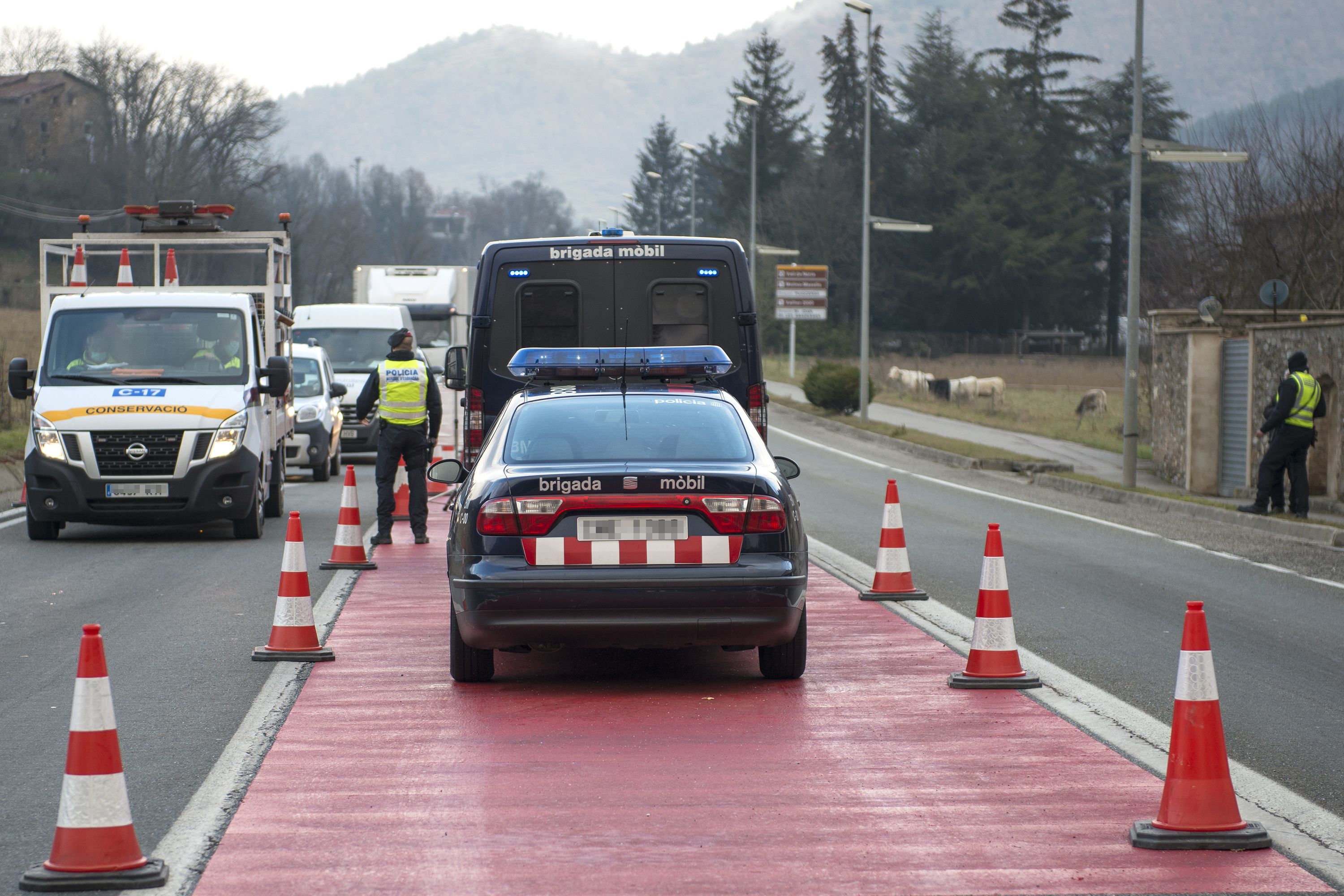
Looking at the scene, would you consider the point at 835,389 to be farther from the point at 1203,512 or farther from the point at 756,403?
the point at 756,403

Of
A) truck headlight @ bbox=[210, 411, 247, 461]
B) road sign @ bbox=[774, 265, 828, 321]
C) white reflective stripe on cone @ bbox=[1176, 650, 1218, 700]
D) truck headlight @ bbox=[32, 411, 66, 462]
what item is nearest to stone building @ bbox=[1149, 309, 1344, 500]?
truck headlight @ bbox=[210, 411, 247, 461]

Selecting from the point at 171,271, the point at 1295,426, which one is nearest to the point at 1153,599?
the point at 1295,426

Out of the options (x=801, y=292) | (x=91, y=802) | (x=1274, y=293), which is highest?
(x=801, y=292)

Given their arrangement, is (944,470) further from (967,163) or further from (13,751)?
(967,163)

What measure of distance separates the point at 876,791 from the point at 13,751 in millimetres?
3498

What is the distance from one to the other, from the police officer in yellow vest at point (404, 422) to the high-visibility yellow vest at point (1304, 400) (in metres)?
10.6

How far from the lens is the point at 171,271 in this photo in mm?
18375

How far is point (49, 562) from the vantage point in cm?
1323

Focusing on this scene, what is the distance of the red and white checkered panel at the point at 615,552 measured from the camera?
7.25 metres

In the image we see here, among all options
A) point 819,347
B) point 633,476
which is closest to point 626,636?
point 633,476

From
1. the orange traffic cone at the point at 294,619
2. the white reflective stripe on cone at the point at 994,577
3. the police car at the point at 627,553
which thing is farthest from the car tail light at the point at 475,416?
the white reflective stripe on cone at the point at 994,577

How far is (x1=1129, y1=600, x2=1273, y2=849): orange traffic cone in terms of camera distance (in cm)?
513

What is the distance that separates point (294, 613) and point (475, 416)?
3485 mm

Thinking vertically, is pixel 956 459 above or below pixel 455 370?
below
